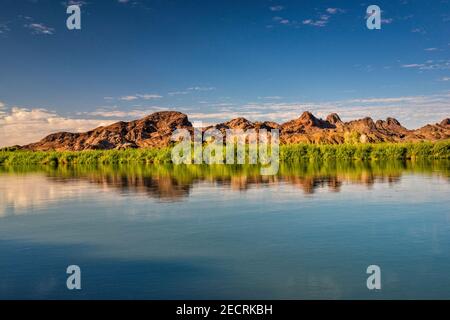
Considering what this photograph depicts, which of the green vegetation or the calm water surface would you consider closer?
the calm water surface

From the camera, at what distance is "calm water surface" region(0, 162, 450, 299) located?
366 inches

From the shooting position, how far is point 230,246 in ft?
41.5

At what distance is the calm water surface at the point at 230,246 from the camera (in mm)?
9297

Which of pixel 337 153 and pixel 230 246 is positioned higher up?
pixel 337 153

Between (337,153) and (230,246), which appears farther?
(337,153)

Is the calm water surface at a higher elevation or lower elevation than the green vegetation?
lower

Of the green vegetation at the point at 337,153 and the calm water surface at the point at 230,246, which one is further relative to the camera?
the green vegetation at the point at 337,153

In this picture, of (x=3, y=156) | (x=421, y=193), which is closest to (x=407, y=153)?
(x=421, y=193)

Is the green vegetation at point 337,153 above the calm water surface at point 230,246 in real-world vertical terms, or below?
above

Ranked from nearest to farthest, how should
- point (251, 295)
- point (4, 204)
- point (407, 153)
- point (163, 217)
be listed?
point (251, 295), point (163, 217), point (4, 204), point (407, 153)
